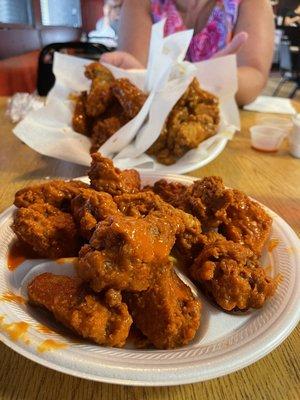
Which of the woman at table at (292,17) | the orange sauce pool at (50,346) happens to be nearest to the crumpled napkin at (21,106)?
the orange sauce pool at (50,346)

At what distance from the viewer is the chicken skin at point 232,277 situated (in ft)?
2.26

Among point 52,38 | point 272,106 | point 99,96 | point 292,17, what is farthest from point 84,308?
point 292,17

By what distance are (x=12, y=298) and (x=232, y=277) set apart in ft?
1.32

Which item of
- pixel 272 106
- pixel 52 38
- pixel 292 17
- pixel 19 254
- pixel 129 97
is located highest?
pixel 129 97

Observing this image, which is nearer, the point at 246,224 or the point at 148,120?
the point at 246,224

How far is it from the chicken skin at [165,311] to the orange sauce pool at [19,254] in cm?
26

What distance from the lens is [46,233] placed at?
80 centimetres

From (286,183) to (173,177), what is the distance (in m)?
0.56

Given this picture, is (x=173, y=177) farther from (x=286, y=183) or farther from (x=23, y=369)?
(x=23, y=369)

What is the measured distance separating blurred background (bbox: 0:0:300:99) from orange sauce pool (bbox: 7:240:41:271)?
175 centimetres

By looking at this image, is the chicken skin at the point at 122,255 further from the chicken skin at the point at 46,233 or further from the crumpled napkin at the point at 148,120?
the crumpled napkin at the point at 148,120

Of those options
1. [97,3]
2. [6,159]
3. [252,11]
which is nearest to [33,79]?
[252,11]

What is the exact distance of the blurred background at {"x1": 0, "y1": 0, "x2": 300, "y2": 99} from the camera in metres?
2.52

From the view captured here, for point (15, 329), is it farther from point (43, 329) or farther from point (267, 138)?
point (267, 138)
